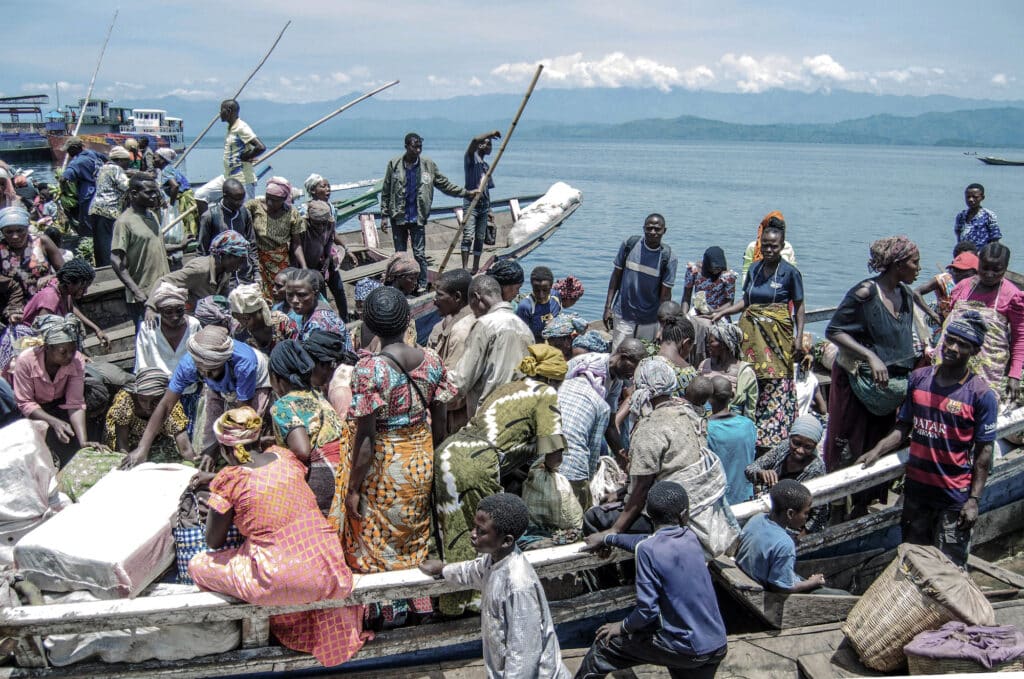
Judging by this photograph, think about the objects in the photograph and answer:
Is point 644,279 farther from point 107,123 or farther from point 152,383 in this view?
point 107,123

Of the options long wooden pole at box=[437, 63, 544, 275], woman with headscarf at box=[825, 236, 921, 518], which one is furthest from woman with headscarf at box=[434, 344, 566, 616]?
long wooden pole at box=[437, 63, 544, 275]

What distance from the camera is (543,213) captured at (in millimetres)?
13523

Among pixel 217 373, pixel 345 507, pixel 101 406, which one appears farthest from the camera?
pixel 101 406

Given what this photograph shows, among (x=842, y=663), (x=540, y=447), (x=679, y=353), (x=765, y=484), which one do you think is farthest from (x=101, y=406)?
(x=842, y=663)

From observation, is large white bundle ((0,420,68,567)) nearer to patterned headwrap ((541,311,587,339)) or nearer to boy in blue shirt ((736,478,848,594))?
patterned headwrap ((541,311,587,339))

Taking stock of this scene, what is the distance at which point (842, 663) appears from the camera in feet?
12.6

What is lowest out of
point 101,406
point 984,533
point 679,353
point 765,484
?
point 984,533

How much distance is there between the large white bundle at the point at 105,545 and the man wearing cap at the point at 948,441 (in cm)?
395

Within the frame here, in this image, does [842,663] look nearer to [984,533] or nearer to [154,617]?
[984,533]

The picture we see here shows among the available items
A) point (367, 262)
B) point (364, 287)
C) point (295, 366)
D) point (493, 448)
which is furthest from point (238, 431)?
point (367, 262)

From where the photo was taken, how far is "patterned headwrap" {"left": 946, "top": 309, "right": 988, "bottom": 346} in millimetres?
4062

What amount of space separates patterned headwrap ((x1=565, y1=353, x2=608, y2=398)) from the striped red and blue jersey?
5.74 ft

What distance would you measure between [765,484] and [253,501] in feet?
9.74

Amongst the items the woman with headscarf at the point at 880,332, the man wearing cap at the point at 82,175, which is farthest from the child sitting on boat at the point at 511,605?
the man wearing cap at the point at 82,175
